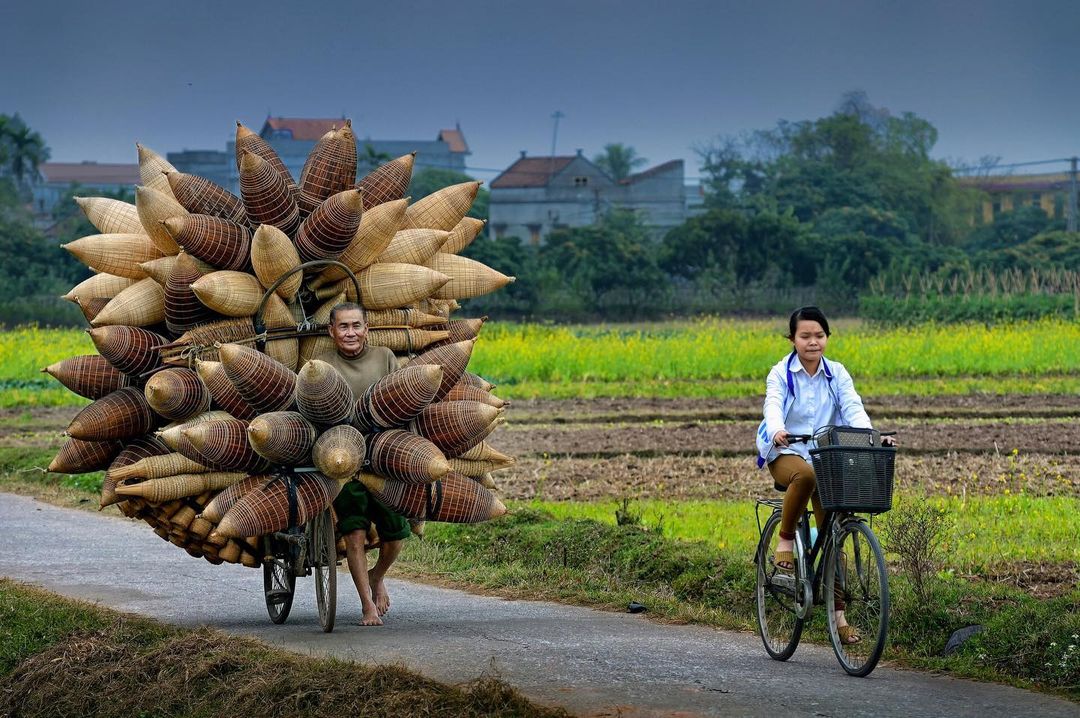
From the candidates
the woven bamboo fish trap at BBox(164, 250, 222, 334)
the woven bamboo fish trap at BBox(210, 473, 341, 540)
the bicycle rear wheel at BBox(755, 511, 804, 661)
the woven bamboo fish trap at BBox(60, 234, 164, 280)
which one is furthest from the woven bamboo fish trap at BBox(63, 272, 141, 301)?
the bicycle rear wheel at BBox(755, 511, 804, 661)

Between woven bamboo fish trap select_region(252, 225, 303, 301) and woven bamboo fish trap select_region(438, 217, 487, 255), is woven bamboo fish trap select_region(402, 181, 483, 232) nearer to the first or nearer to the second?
woven bamboo fish trap select_region(438, 217, 487, 255)

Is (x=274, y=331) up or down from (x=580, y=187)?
down

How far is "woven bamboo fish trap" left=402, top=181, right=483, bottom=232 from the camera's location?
9945 millimetres

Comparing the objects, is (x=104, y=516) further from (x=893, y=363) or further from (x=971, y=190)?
(x=971, y=190)

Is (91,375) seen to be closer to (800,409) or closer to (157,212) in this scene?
(157,212)

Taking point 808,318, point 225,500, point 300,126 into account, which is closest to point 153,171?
point 225,500

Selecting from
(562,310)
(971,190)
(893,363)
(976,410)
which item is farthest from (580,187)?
(976,410)

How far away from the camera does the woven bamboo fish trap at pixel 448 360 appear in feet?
30.3

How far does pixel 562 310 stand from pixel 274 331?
5952 cm

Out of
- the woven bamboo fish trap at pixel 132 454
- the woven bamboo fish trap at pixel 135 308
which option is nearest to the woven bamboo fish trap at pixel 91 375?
the woven bamboo fish trap at pixel 135 308

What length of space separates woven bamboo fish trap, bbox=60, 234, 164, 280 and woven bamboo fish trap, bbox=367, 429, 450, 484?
6.36ft

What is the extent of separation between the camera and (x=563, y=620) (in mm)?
9633

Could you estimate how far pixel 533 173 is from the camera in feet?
353

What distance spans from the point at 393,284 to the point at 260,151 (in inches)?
48.9
